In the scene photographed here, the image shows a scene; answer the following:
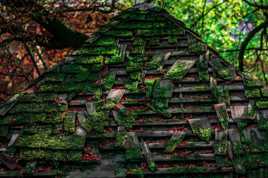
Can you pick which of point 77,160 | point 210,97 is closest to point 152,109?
point 210,97

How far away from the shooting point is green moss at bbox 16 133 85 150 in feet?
18.5

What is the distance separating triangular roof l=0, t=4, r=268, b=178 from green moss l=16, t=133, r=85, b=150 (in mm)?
12

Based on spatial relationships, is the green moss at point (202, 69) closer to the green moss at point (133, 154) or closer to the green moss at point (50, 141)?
the green moss at point (133, 154)

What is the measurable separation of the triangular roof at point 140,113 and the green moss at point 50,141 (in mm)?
12

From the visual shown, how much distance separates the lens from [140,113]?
19.5ft

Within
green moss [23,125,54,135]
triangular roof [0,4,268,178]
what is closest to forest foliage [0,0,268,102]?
triangular roof [0,4,268,178]

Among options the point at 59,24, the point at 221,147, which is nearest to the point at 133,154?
the point at 221,147

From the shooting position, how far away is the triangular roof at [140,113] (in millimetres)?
5461

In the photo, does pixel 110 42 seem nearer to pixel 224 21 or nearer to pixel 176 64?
pixel 176 64

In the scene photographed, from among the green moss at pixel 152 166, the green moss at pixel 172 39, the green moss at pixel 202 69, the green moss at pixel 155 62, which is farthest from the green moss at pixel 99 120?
the green moss at pixel 172 39

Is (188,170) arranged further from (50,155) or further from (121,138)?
(50,155)

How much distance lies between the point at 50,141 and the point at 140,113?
1.12 metres

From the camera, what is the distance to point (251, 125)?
5797 mm

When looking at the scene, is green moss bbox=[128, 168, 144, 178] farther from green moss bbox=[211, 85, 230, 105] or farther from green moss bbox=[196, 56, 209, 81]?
green moss bbox=[196, 56, 209, 81]
